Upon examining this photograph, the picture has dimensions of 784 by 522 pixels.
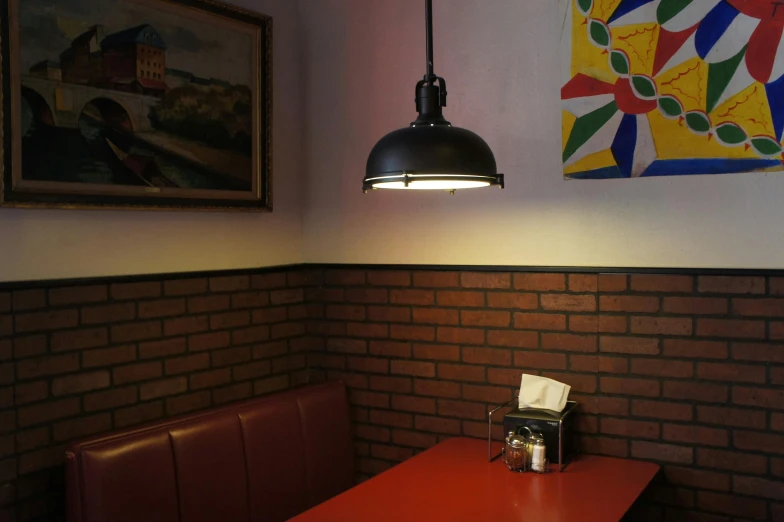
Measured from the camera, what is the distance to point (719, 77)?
2.90 metres

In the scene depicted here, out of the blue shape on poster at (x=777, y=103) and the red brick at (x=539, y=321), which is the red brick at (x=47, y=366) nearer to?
the red brick at (x=539, y=321)

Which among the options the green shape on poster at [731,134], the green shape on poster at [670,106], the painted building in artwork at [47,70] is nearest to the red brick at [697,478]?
the green shape on poster at [731,134]

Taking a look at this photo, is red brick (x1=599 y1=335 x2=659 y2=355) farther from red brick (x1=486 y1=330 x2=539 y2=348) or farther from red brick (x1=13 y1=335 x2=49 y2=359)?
red brick (x1=13 y1=335 x2=49 y2=359)

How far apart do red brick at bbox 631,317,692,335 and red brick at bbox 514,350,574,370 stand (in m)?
0.34

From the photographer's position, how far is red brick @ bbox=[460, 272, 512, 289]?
Answer: 3.36 m

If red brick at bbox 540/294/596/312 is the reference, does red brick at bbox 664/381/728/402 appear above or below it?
below

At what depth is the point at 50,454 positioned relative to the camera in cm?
274

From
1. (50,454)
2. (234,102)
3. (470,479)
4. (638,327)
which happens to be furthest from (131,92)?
(638,327)

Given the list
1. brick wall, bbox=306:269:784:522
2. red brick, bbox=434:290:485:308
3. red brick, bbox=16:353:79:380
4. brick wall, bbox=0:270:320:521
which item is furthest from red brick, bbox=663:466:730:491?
red brick, bbox=16:353:79:380

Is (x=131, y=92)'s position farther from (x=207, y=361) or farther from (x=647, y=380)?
(x=647, y=380)

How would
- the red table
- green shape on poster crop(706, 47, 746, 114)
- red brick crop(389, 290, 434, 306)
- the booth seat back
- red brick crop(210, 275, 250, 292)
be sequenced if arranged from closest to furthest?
1. the red table
2. the booth seat back
3. green shape on poster crop(706, 47, 746, 114)
4. red brick crop(210, 275, 250, 292)
5. red brick crop(389, 290, 434, 306)

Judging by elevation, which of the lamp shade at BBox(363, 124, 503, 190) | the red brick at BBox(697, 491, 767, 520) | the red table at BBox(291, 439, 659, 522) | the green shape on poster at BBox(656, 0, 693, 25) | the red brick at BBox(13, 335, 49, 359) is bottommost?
the red brick at BBox(697, 491, 767, 520)

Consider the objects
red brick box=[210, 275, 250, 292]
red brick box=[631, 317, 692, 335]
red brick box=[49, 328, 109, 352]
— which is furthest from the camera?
red brick box=[210, 275, 250, 292]

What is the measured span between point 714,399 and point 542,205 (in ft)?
3.47
